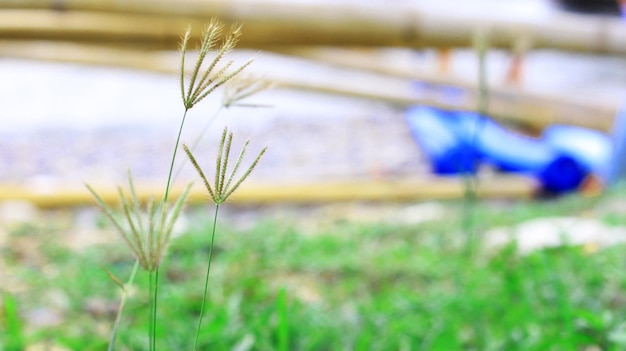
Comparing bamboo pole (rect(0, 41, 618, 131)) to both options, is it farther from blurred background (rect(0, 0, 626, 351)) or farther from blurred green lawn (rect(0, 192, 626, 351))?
blurred green lawn (rect(0, 192, 626, 351))

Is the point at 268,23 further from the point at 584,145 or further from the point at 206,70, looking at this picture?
the point at 584,145

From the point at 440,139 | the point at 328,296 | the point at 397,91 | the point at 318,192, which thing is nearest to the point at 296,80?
the point at 397,91

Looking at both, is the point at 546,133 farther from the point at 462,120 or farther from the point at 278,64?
the point at 278,64

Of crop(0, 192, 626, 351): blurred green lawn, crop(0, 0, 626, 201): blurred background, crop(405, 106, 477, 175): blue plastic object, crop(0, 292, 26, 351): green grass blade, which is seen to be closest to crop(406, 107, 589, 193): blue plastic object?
crop(405, 106, 477, 175): blue plastic object

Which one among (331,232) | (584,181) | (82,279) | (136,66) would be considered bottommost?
(584,181)

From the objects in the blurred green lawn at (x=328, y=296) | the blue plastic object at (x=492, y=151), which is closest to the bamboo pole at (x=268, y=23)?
the blurred green lawn at (x=328, y=296)

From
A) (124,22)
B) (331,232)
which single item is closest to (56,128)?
(124,22)

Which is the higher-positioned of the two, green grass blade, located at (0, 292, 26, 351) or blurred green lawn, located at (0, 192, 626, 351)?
green grass blade, located at (0, 292, 26, 351)
